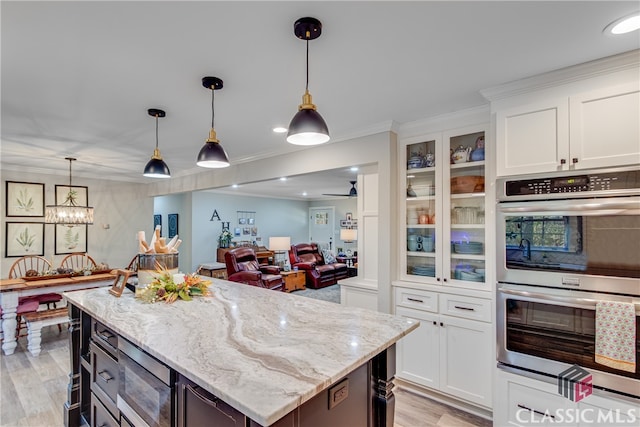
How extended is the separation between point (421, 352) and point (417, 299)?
0.47m

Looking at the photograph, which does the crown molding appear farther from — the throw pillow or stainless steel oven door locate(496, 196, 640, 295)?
the throw pillow

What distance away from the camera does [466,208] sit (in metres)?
2.76

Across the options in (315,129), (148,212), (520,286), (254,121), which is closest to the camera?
(315,129)

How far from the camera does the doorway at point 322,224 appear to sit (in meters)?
11.2

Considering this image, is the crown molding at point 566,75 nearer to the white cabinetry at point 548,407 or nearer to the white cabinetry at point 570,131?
the white cabinetry at point 570,131

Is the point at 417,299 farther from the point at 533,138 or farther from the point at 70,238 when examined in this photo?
the point at 70,238

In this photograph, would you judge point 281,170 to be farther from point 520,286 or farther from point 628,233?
point 628,233

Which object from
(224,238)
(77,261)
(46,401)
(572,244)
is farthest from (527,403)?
(224,238)

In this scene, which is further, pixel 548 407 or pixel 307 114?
pixel 548 407

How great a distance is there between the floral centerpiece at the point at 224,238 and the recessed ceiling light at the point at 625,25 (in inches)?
331

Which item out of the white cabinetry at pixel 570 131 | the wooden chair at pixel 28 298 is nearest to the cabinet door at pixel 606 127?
the white cabinetry at pixel 570 131

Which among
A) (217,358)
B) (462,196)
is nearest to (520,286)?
(462,196)

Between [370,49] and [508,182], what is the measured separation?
1268mm

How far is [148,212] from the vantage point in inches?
261
